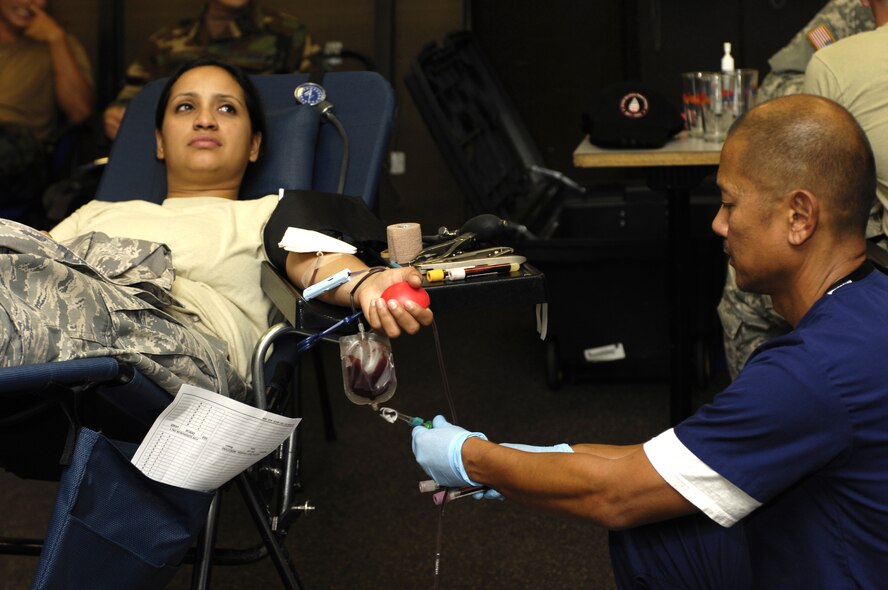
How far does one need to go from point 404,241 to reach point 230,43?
2.90 m

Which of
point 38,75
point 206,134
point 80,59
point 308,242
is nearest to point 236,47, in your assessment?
point 80,59

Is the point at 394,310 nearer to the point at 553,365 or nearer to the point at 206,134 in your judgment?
the point at 206,134

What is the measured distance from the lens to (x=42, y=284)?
58.4 inches

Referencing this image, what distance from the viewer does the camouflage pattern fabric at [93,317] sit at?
4.68 feet

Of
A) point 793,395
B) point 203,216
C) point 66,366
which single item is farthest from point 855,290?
point 203,216

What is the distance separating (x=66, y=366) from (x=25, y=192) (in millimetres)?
2904

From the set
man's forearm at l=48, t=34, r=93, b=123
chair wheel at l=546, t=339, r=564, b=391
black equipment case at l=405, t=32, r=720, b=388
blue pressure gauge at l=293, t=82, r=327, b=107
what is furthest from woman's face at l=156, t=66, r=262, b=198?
man's forearm at l=48, t=34, r=93, b=123

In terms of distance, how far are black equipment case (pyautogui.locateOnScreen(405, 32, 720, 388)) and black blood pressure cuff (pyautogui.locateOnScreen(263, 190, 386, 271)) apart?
1.00m

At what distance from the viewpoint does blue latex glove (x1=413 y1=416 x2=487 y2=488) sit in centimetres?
142

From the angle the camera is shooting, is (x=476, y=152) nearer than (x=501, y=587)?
No

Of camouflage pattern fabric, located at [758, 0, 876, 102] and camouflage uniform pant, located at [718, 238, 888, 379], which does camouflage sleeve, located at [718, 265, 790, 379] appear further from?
camouflage pattern fabric, located at [758, 0, 876, 102]

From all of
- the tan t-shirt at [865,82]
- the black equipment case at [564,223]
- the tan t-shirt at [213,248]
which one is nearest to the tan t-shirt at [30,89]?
the black equipment case at [564,223]

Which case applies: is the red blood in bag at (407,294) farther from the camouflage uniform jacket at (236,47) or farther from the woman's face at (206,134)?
the camouflage uniform jacket at (236,47)

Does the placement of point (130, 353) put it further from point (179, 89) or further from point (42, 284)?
point (179, 89)
